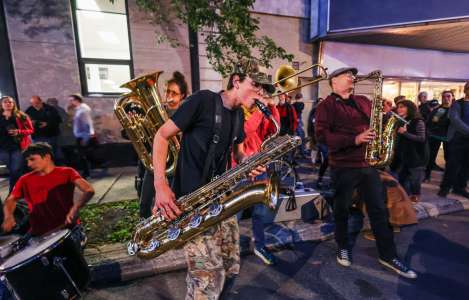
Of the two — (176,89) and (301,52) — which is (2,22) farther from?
(301,52)

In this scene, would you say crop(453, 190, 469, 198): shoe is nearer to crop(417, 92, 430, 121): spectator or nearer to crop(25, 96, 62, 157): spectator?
crop(417, 92, 430, 121): spectator

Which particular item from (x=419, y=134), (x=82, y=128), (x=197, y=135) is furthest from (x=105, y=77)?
(x=419, y=134)

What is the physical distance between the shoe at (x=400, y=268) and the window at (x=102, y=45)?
710 cm

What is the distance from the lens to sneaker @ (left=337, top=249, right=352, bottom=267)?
299 cm

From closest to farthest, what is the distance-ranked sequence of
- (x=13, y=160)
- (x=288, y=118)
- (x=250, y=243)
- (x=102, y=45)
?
(x=250, y=243)
(x=13, y=160)
(x=288, y=118)
(x=102, y=45)

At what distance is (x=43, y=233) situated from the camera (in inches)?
99.6

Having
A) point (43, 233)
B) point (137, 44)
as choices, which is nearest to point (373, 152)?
point (43, 233)

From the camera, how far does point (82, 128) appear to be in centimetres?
598

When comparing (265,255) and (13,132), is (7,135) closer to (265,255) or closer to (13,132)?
(13,132)

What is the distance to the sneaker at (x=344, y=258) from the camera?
9.80 ft

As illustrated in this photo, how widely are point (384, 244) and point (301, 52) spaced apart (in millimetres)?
7663

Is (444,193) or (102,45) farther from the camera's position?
(102,45)

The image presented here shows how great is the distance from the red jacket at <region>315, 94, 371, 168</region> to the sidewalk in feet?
4.35

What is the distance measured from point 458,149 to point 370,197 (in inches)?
133
